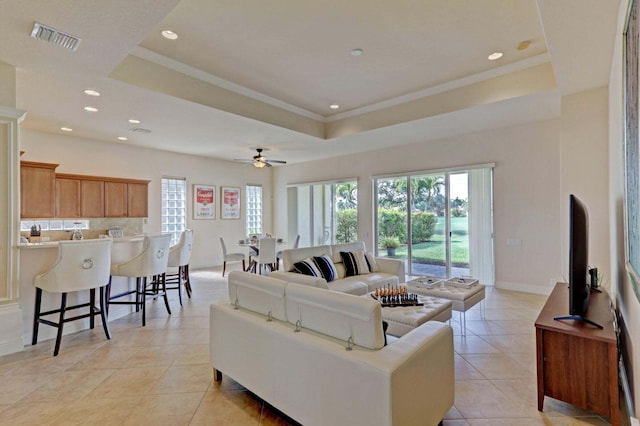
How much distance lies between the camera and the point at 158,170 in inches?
288

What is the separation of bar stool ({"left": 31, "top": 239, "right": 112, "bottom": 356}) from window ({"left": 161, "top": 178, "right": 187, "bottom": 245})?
415 centimetres

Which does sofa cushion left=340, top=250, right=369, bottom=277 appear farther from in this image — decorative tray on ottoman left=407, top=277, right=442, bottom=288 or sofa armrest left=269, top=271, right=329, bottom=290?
sofa armrest left=269, top=271, right=329, bottom=290

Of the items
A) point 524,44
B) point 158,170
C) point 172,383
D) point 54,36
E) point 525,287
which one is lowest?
point 172,383

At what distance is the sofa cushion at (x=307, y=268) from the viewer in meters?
4.07

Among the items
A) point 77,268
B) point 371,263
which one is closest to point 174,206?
point 77,268

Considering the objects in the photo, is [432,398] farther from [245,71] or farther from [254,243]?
[254,243]

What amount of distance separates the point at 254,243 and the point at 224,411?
5.04m

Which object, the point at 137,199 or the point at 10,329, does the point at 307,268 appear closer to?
the point at 10,329

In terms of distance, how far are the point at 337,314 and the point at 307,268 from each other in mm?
2359

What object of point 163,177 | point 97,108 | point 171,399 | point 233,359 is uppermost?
point 97,108

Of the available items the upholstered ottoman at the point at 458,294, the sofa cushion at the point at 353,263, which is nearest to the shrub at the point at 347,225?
the sofa cushion at the point at 353,263

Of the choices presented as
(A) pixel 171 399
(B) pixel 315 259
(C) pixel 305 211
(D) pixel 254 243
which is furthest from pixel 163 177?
(A) pixel 171 399

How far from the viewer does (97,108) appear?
4465 mm

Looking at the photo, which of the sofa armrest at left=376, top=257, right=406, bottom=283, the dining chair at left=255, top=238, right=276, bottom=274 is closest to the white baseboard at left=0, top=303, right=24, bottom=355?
the dining chair at left=255, top=238, right=276, bottom=274
